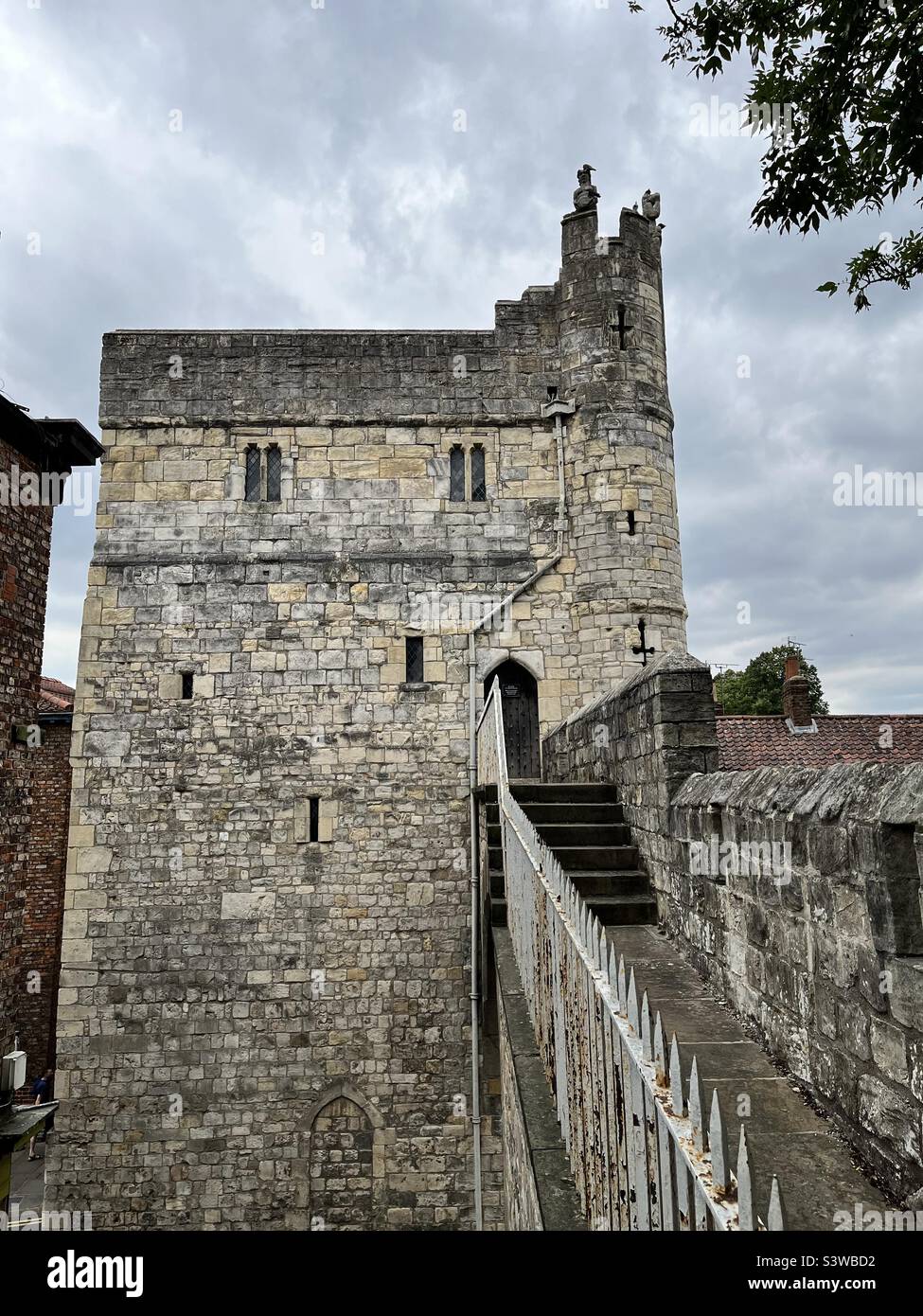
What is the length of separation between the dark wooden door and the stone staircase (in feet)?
12.1

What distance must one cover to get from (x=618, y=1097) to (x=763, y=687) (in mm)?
27655

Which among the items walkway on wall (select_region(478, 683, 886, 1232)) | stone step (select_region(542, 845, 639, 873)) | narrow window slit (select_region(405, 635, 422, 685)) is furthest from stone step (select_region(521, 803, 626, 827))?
narrow window slit (select_region(405, 635, 422, 685))

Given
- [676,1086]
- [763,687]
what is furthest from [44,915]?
[763,687]

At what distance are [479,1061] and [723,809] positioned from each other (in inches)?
289

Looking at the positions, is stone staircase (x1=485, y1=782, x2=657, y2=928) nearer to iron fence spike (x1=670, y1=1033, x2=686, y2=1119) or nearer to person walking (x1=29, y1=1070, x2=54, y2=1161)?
iron fence spike (x1=670, y1=1033, x2=686, y2=1119)

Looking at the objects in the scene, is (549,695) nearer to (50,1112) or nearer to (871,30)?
(871,30)

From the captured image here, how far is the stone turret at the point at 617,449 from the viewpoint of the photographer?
10594 mm

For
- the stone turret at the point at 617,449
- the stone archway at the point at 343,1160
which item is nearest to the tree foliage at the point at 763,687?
the stone turret at the point at 617,449

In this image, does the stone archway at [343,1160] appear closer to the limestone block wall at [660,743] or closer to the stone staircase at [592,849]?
the stone staircase at [592,849]

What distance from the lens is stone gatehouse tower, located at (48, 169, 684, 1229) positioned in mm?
9398

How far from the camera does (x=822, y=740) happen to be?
38.2 feet

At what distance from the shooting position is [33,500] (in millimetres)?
9891

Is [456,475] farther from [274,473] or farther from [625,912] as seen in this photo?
[625,912]
